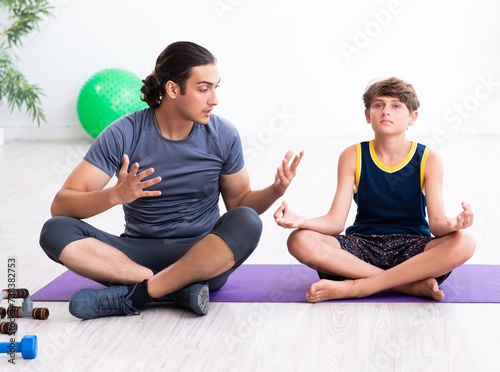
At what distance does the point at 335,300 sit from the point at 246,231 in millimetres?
344

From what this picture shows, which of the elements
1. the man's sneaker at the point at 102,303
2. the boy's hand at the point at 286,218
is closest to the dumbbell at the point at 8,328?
the man's sneaker at the point at 102,303

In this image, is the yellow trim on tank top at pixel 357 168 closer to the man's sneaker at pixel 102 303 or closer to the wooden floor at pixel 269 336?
the wooden floor at pixel 269 336

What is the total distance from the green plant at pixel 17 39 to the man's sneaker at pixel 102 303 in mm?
3676

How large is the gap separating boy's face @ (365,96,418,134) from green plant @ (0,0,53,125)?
3720 millimetres

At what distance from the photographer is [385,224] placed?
253 centimetres

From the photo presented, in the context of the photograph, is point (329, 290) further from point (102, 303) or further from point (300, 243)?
point (102, 303)

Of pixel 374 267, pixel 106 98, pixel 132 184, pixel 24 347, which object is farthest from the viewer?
pixel 106 98

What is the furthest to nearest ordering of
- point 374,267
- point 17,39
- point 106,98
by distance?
point 17,39, point 106,98, point 374,267

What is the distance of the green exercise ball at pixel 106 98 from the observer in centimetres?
557

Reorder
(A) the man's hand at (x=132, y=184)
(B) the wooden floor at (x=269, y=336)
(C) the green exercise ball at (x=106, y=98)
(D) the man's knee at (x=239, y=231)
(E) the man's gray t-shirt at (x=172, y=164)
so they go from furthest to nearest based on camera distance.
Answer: (C) the green exercise ball at (x=106, y=98), (E) the man's gray t-shirt at (x=172, y=164), (D) the man's knee at (x=239, y=231), (A) the man's hand at (x=132, y=184), (B) the wooden floor at (x=269, y=336)

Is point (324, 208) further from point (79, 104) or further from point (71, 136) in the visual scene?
point (71, 136)

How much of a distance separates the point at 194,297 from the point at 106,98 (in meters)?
3.51

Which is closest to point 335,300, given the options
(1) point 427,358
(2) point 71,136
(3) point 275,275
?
(3) point 275,275

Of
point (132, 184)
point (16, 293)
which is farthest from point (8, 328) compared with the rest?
point (132, 184)
